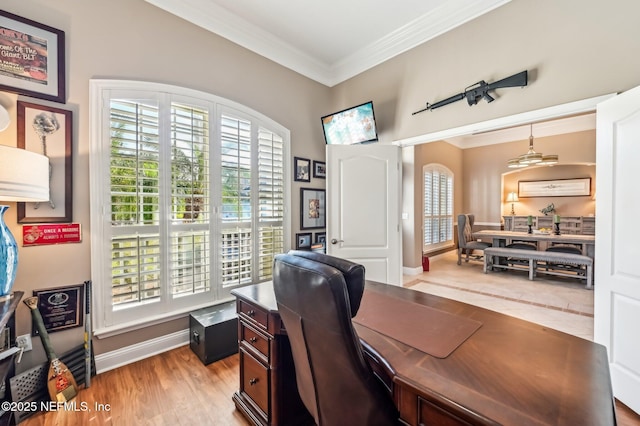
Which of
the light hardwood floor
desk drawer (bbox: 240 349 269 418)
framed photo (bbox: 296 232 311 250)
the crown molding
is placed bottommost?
the light hardwood floor

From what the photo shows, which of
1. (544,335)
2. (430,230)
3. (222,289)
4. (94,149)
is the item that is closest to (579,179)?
(430,230)

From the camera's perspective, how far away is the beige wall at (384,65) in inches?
76.9

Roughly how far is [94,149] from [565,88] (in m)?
3.77

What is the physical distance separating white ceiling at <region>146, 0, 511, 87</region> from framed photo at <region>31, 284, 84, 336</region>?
2.53 metres

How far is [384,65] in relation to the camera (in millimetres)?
3361

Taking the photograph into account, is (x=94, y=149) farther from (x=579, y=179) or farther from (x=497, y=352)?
(x=579, y=179)

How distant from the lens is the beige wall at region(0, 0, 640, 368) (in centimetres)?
195

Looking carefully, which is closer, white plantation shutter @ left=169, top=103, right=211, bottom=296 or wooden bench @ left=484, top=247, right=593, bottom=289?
white plantation shutter @ left=169, top=103, right=211, bottom=296

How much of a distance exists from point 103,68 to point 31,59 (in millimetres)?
407

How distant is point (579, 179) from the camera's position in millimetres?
6617

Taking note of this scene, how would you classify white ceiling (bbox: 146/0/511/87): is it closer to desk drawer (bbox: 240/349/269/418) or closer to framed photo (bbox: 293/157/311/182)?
framed photo (bbox: 293/157/311/182)

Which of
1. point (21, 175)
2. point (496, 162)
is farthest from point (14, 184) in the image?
point (496, 162)

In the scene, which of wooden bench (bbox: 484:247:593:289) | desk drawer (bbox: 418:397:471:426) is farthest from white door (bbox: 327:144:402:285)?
wooden bench (bbox: 484:247:593:289)

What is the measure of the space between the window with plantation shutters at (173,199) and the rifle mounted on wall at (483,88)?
200 centimetres
